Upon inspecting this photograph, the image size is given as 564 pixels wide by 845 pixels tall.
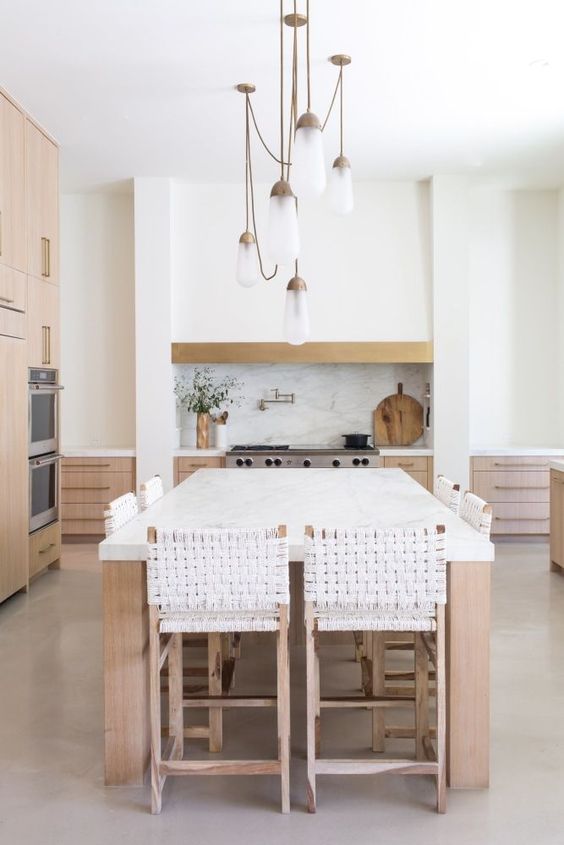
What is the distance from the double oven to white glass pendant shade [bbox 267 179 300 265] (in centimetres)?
279

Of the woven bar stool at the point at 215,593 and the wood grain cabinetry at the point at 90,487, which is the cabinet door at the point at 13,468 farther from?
the woven bar stool at the point at 215,593

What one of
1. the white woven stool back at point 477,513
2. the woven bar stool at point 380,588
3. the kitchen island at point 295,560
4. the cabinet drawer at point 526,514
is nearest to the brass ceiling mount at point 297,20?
the white woven stool back at point 477,513

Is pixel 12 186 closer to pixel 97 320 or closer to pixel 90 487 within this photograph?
pixel 97 320

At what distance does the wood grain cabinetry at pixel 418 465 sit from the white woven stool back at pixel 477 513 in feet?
10.5

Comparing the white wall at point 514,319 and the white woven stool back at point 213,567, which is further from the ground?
the white wall at point 514,319

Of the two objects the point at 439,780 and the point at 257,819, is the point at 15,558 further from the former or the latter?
the point at 439,780

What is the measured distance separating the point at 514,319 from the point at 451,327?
0.84 m

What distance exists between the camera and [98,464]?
6.40 meters

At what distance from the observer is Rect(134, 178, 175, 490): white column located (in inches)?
251

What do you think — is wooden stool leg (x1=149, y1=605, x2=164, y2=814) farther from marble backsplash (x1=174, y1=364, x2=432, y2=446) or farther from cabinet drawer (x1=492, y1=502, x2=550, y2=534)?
marble backsplash (x1=174, y1=364, x2=432, y2=446)

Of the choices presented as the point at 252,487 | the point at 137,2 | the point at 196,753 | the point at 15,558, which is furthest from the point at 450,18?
the point at 15,558

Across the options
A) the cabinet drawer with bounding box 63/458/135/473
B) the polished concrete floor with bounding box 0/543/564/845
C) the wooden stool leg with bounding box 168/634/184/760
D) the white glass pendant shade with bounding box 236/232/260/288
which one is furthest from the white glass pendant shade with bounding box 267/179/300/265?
the cabinet drawer with bounding box 63/458/135/473

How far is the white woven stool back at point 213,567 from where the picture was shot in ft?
7.66

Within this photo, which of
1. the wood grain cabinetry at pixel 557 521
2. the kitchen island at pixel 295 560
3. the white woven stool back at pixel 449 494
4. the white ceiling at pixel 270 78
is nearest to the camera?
the kitchen island at pixel 295 560
